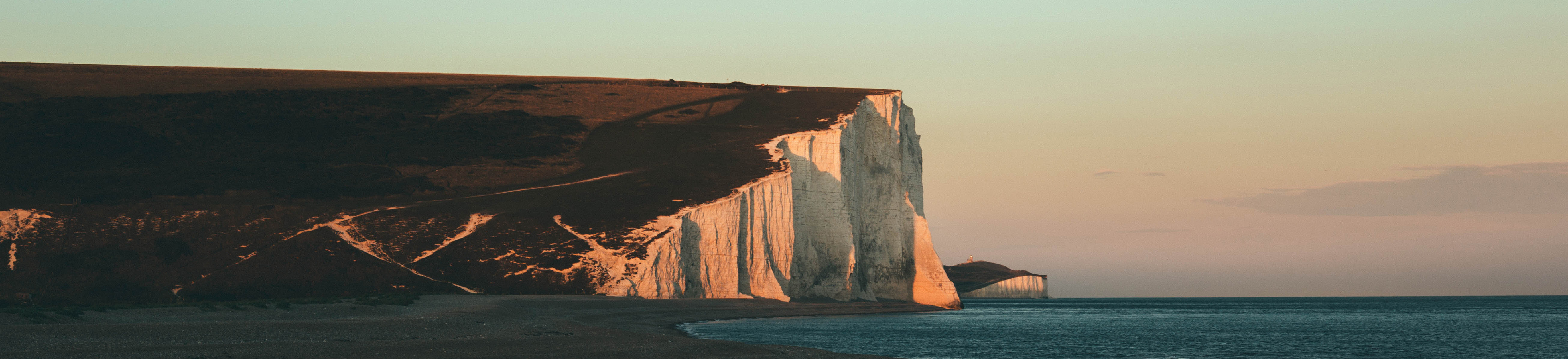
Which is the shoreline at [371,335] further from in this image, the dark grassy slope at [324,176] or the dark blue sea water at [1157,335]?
the dark grassy slope at [324,176]

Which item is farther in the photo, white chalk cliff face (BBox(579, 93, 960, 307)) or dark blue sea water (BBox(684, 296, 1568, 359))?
white chalk cliff face (BBox(579, 93, 960, 307))

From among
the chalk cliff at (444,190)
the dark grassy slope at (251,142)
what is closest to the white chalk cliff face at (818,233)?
the chalk cliff at (444,190)

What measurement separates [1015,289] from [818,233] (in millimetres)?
121571

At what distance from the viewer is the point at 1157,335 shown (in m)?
49.5

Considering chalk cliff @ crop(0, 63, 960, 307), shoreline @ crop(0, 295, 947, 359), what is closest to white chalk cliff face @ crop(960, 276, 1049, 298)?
chalk cliff @ crop(0, 63, 960, 307)

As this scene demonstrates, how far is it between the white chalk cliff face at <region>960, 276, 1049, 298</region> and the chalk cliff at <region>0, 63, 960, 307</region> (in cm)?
8635

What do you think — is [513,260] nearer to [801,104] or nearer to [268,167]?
[268,167]

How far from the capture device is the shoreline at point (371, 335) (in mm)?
23734

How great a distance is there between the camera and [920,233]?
270 feet

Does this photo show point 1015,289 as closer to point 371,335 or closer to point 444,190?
point 444,190

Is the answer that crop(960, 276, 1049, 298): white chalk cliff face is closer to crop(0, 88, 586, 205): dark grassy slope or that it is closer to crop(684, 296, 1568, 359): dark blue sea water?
crop(684, 296, 1568, 359): dark blue sea water

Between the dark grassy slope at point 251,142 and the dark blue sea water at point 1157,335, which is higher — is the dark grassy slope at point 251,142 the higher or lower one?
the higher one

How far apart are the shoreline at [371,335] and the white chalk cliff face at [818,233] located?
1425cm

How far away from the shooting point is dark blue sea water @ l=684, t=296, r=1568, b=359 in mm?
36906
